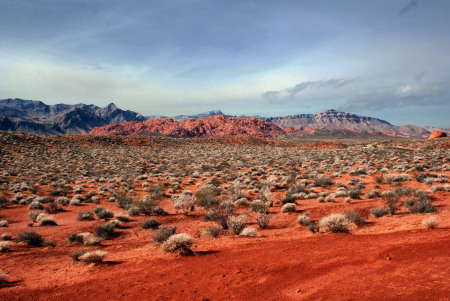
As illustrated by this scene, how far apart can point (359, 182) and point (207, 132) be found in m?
145

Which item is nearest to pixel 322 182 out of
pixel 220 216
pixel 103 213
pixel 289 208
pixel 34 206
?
pixel 289 208

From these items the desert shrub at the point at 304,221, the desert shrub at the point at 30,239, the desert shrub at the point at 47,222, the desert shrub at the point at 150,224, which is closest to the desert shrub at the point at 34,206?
the desert shrub at the point at 47,222

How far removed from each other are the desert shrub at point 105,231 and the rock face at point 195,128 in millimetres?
142756

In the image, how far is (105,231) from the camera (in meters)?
9.98

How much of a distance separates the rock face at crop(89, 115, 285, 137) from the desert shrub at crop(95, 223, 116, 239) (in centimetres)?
14276

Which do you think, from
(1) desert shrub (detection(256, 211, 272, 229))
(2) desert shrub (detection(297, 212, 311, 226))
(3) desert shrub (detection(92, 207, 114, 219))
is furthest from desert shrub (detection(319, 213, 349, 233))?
(3) desert shrub (detection(92, 207, 114, 219))

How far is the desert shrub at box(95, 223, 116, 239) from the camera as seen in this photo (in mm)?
9727

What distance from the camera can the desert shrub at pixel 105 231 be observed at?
31.9ft

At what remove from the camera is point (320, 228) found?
8.88 m

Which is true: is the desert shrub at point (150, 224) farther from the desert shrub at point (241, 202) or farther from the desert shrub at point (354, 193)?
the desert shrub at point (354, 193)

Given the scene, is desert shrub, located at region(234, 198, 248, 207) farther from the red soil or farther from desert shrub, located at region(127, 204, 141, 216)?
desert shrub, located at region(127, 204, 141, 216)

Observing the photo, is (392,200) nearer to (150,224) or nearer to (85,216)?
(150,224)

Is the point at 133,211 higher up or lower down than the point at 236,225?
lower down

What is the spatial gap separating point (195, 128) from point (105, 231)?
502 feet
